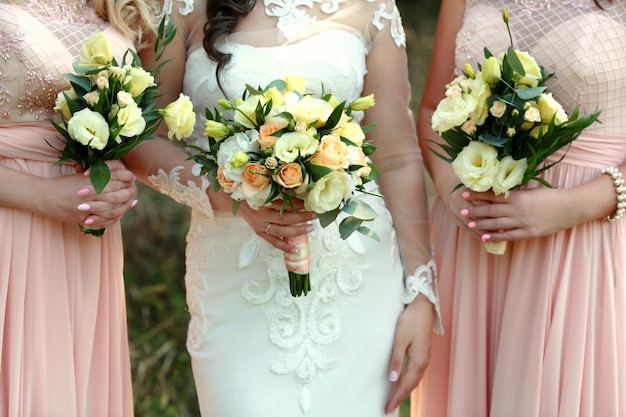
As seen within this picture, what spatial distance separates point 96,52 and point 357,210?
97 cm

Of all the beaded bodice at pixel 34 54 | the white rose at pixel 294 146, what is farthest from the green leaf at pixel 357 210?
the beaded bodice at pixel 34 54

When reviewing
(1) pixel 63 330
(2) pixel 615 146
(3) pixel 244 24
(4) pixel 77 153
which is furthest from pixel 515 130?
(1) pixel 63 330

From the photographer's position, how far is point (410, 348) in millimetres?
3512

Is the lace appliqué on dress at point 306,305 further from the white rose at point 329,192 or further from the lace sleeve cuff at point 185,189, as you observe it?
the white rose at point 329,192

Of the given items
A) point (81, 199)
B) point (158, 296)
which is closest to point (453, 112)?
point (81, 199)

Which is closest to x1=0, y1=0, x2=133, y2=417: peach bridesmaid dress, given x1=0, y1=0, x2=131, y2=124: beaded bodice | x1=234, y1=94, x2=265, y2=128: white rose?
x1=0, y1=0, x2=131, y2=124: beaded bodice

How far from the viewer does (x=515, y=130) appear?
3.14 metres

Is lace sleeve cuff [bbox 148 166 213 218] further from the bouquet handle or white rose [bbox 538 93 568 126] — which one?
white rose [bbox 538 93 568 126]

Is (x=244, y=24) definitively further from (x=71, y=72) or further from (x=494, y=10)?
(x=494, y=10)

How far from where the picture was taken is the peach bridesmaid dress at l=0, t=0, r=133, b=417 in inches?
123

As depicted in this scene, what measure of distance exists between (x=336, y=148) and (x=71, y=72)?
1.03 m

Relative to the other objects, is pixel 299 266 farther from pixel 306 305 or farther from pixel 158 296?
pixel 158 296

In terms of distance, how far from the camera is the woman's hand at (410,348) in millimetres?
3477

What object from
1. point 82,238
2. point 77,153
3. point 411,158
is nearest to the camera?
point 77,153
